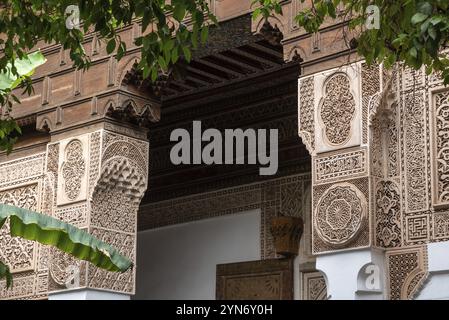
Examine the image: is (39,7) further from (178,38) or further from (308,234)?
(308,234)

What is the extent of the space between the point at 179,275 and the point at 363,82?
15.0 feet

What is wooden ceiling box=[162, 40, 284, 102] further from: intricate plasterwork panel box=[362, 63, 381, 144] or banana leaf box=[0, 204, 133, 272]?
banana leaf box=[0, 204, 133, 272]

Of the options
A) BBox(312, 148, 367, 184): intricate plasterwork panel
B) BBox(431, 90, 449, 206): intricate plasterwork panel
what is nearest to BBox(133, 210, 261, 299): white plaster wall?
BBox(312, 148, 367, 184): intricate plasterwork panel

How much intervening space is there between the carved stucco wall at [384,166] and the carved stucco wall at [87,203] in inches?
85.2

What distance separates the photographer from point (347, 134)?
738 centimetres

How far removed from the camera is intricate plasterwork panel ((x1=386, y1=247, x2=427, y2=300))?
7.02m

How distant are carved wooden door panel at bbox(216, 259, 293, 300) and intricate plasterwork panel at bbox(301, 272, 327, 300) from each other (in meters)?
0.14

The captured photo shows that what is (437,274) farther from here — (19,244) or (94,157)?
(19,244)

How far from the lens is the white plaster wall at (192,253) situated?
1089 centimetres

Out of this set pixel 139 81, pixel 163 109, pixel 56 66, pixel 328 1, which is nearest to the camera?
pixel 328 1

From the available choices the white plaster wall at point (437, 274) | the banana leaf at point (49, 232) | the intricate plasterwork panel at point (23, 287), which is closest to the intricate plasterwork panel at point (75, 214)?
the intricate plasterwork panel at point (23, 287)

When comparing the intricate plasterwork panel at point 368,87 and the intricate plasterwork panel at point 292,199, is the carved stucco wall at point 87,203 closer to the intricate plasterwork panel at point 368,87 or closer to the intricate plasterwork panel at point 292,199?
the intricate plasterwork panel at point 292,199

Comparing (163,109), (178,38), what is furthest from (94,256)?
(163,109)

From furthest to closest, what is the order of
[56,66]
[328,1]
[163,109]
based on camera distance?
[163,109]
[56,66]
[328,1]
